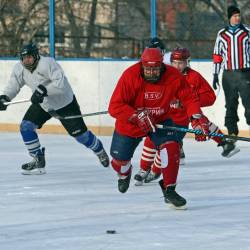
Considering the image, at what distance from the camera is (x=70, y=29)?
13.2 metres

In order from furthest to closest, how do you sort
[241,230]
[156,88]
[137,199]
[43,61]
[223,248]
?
[43,61] < [137,199] < [156,88] < [241,230] < [223,248]

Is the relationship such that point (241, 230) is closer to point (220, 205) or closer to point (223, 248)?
point (223, 248)

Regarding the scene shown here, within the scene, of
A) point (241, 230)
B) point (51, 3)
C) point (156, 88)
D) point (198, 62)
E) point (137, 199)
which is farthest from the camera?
point (51, 3)

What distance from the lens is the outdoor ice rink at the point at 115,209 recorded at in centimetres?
573

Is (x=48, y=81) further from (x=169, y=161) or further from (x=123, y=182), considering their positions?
(x=169, y=161)

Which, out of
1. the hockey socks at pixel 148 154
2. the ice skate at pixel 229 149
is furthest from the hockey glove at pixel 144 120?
the ice skate at pixel 229 149

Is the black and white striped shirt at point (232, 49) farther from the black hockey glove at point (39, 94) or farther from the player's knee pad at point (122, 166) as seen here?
the player's knee pad at point (122, 166)

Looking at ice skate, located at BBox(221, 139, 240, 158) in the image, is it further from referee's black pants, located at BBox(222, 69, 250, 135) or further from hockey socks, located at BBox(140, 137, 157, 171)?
hockey socks, located at BBox(140, 137, 157, 171)

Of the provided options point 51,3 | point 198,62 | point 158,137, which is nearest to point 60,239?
point 158,137

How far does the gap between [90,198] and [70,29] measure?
19.9ft

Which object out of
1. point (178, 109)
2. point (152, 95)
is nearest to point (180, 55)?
point (178, 109)

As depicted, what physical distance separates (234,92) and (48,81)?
8.22 ft

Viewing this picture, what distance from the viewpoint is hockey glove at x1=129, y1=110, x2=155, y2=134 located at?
6.71 meters

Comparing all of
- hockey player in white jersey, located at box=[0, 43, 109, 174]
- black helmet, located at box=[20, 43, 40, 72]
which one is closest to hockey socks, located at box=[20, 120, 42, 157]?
hockey player in white jersey, located at box=[0, 43, 109, 174]
